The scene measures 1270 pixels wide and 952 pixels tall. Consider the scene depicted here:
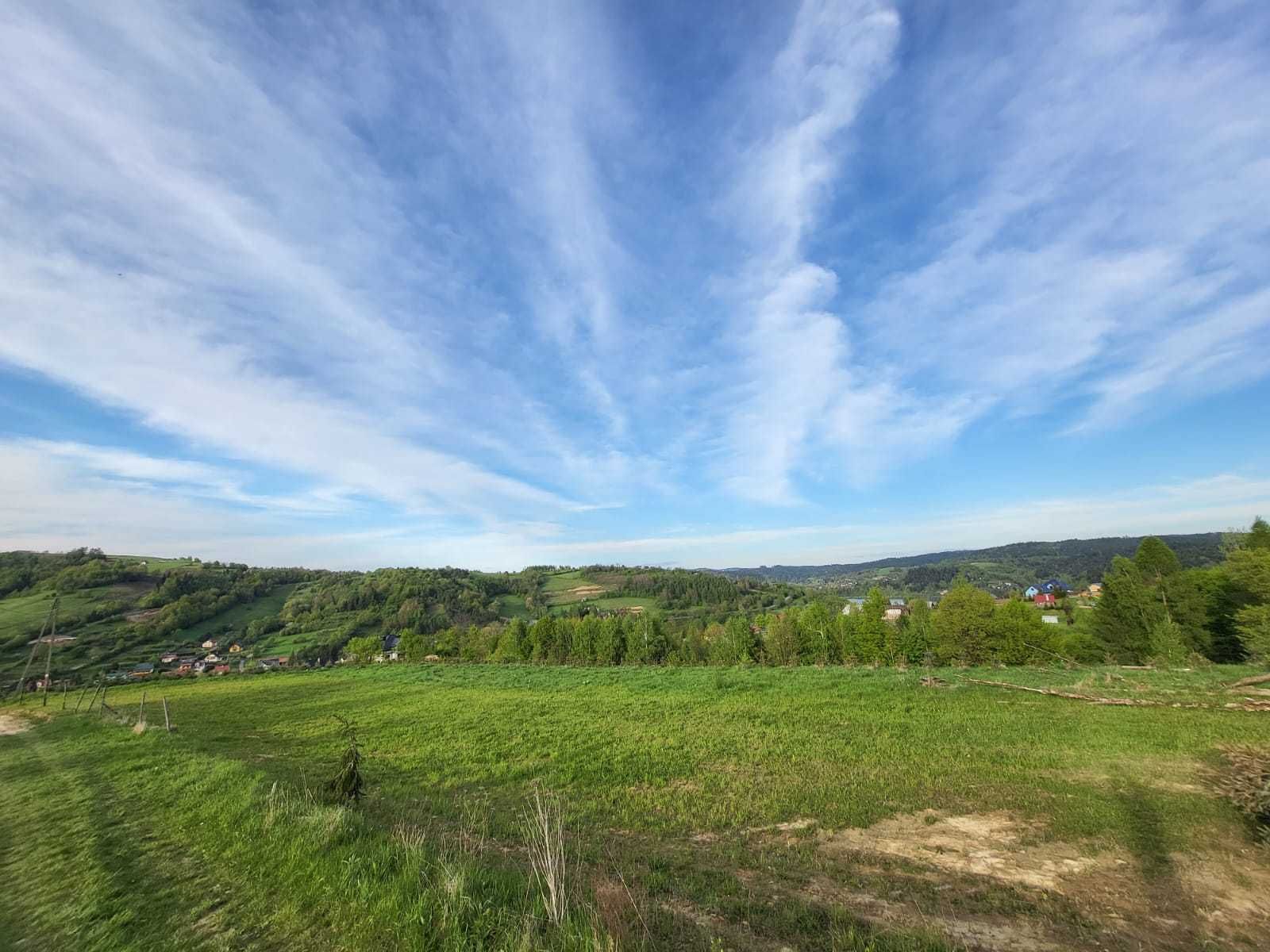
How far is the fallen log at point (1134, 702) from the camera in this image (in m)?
15.7

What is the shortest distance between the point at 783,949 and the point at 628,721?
1661 cm

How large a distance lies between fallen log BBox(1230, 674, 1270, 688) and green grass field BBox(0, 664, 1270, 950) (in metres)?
0.91

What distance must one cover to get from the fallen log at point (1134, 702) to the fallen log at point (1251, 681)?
6.57 ft

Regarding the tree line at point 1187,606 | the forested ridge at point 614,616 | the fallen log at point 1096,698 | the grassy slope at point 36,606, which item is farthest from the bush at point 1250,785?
the grassy slope at point 36,606

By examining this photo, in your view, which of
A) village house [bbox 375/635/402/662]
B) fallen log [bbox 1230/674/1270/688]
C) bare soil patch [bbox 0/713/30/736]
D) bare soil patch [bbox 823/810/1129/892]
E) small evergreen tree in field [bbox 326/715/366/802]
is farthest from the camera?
village house [bbox 375/635/402/662]

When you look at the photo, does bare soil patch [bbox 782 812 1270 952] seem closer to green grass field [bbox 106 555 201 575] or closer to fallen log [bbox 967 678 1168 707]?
fallen log [bbox 967 678 1168 707]

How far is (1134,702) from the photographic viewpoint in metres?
17.6

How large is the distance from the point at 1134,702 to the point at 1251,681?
4.33 meters

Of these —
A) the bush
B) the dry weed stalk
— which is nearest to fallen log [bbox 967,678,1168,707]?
the bush

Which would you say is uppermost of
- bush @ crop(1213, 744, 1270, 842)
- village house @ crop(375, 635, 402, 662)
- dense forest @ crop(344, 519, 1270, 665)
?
bush @ crop(1213, 744, 1270, 842)

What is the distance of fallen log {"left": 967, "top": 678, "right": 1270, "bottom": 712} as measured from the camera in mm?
15688

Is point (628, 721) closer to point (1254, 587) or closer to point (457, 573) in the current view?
point (1254, 587)

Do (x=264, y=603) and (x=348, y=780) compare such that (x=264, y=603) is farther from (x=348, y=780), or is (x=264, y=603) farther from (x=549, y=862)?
(x=549, y=862)

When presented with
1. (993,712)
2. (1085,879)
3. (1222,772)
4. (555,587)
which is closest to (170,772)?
(1085,879)
